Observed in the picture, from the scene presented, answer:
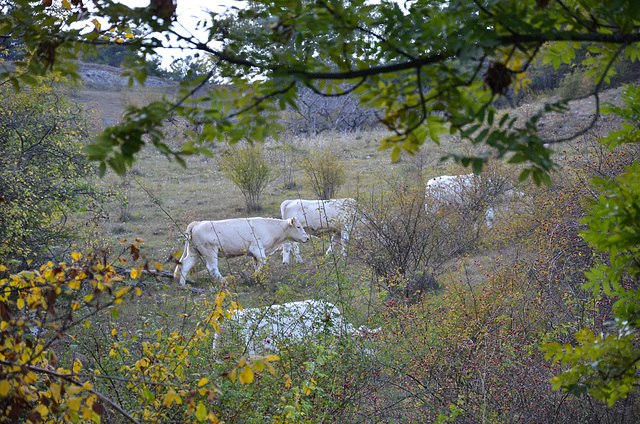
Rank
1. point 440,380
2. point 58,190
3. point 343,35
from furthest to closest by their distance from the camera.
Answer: point 58,190 < point 440,380 < point 343,35

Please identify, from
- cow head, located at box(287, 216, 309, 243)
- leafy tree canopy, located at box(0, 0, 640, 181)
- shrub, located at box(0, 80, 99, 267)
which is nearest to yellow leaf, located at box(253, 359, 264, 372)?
leafy tree canopy, located at box(0, 0, 640, 181)

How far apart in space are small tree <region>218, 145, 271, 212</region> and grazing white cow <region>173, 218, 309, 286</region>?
5.07m

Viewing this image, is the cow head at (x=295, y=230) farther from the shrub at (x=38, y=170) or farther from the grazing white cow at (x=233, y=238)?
the shrub at (x=38, y=170)

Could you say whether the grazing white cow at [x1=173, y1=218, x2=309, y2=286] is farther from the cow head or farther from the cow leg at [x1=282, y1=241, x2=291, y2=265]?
the cow leg at [x1=282, y1=241, x2=291, y2=265]

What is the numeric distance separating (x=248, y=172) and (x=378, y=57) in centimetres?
1496

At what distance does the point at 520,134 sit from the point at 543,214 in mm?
6210

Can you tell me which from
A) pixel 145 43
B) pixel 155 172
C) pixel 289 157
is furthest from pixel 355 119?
pixel 145 43

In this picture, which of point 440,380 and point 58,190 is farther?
point 58,190

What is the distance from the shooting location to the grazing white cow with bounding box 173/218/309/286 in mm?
10656

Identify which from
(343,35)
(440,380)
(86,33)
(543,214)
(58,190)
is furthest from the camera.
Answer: (58,190)

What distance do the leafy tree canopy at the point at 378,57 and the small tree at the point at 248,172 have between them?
14.6 m

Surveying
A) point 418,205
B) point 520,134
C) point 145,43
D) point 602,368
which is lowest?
point 418,205

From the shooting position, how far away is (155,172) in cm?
2289

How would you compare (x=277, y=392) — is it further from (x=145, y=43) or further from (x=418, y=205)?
(x=418, y=205)
